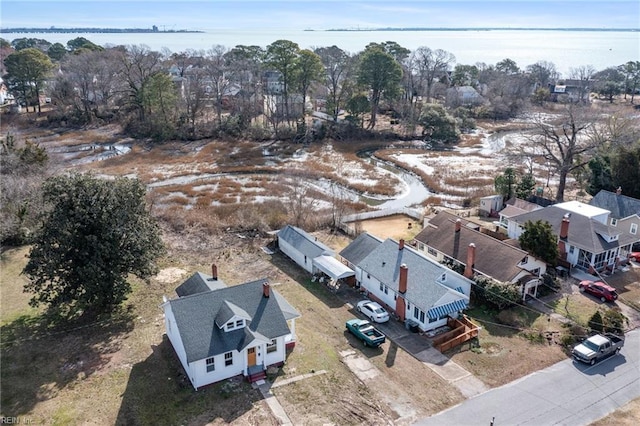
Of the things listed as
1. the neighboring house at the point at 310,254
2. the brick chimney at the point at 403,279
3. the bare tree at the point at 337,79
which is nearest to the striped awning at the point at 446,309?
the brick chimney at the point at 403,279

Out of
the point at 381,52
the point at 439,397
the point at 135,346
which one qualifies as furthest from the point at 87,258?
the point at 381,52

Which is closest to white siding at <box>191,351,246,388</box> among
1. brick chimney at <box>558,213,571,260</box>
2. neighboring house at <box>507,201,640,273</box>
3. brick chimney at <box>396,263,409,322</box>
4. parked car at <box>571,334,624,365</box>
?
brick chimney at <box>396,263,409,322</box>

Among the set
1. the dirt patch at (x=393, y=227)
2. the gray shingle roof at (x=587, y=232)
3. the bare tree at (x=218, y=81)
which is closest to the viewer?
the gray shingle roof at (x=587, y=232)

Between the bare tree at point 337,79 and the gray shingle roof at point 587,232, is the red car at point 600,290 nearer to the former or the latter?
the gray shingle roof at point 587,232

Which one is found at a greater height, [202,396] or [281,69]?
[281,69]

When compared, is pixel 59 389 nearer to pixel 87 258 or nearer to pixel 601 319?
pixel 87 258

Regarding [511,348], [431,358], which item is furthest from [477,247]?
[431,358]
